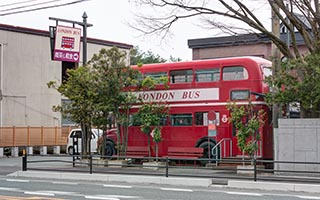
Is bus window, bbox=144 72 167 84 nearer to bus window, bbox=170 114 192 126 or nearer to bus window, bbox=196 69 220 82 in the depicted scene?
bus window, bbox=196 69 220 82

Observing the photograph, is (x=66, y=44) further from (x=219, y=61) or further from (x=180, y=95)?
(x=219, y=61)

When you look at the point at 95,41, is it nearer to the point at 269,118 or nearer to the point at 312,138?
the point at 269,118

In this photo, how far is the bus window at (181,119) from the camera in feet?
90.1

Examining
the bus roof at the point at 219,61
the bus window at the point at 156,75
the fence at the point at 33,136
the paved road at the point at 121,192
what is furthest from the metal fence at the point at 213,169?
the fence at the point at 33,136

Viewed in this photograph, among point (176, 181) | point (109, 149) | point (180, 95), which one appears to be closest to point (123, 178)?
point (176, 181)

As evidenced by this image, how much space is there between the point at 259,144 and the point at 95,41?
96.5 feet

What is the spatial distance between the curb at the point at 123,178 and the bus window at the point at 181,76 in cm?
795

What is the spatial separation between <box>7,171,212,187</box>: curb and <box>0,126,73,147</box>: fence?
19.0 m

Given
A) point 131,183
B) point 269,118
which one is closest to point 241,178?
point 131,183

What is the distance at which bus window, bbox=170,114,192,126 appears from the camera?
27.5m

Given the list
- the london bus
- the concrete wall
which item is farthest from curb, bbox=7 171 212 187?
the london bus

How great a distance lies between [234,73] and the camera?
85.8ft

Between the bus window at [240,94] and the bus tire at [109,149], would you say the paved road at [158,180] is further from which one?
the bus window at [240,94]

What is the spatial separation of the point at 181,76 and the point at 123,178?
8.33m
